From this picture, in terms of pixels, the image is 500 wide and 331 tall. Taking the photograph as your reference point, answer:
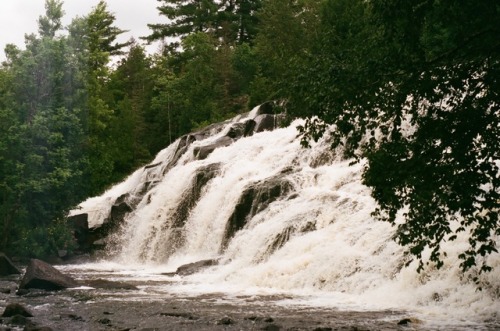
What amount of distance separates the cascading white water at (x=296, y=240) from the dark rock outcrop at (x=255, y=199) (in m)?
0.18

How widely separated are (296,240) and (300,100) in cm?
952

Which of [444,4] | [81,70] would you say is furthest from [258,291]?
[81,70]

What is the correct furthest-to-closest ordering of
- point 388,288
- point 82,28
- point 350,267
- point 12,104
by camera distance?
1. point 82,28
2. point 12,104
3. point 350,267
4. point 388,288

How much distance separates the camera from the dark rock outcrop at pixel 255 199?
2423 centimetres

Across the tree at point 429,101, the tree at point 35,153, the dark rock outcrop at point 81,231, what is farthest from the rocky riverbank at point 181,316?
the dark rock outcrop at point 81,231

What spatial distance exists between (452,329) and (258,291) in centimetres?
720

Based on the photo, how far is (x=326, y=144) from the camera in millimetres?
26969

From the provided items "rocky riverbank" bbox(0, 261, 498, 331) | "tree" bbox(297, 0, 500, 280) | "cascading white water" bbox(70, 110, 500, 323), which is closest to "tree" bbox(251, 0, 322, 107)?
"cascading white water" bbox(70, 110, 500, 323)

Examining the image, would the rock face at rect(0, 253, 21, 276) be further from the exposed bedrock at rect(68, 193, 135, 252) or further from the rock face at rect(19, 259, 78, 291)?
the exposed bedrock at rect(68, 193, 135, 252)

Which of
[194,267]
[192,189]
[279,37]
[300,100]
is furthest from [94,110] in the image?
[300,100]

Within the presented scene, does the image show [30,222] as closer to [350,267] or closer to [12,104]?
[12,104]

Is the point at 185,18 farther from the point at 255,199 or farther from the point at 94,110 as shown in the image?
the point at 255,199

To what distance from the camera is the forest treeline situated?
10422mm

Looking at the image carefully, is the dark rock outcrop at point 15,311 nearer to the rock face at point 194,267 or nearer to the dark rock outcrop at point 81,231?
the rock face at point 194,267
